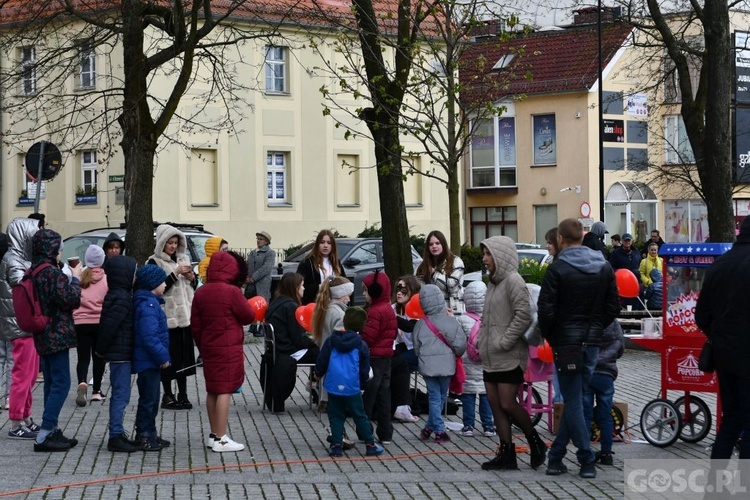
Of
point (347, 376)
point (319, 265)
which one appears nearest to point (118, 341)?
point (347, 376)

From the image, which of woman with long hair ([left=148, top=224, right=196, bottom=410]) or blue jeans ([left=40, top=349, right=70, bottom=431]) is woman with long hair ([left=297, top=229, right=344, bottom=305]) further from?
blue jeans ([left=40, top=349, right=70, bottom=431])

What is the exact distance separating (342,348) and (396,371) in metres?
2.02

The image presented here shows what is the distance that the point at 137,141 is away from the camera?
19094 mm

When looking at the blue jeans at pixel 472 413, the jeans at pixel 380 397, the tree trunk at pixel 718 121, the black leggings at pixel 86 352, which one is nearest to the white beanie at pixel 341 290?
the jeans at pixel 380 397

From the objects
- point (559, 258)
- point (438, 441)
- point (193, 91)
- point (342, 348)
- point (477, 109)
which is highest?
point (193, 91)

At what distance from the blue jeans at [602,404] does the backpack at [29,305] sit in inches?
175

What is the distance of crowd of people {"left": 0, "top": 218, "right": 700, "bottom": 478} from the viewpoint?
30.2 ft

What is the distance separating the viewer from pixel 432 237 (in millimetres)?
13125

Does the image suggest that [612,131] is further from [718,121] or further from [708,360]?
[708,360]

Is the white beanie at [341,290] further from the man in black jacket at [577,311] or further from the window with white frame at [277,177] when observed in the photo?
the window with white frame at [277,177]

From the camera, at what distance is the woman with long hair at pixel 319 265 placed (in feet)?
47.5

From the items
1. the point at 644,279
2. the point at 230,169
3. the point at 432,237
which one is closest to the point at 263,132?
the point at 230,169

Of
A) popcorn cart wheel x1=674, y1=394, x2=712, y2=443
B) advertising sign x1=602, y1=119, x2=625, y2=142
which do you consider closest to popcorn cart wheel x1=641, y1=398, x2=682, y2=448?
popcorn cart wheel x1=674, y1=394, x2=712, y2=443

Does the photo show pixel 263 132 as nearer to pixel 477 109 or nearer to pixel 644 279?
pixel 644 279
